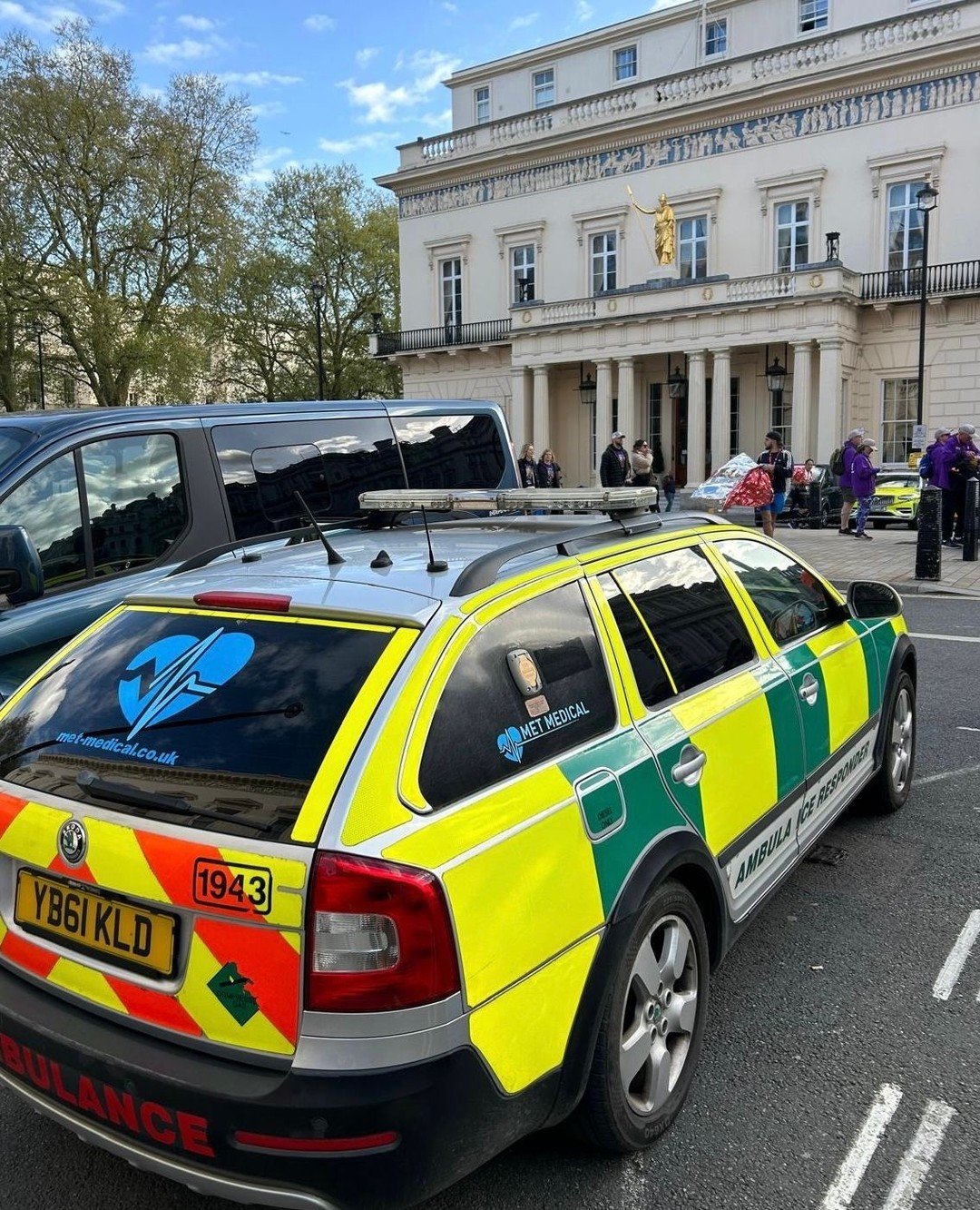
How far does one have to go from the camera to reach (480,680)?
2.36 metres

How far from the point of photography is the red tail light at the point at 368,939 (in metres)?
1.96

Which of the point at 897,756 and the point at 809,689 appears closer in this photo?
the point at 809,689

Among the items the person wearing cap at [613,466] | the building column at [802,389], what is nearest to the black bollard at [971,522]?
the person wearing cap at [613,466]

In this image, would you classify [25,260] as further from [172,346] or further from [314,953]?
[314,953]

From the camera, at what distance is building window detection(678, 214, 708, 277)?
3619cm

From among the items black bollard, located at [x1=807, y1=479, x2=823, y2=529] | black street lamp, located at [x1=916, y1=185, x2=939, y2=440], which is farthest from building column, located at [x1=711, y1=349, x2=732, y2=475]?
black bollard, located at [x1=807, y1=479, x2=823, y2=529]

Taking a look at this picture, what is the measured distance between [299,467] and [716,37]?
3993cm

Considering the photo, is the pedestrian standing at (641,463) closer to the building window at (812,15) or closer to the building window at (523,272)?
the building window at (523,272)

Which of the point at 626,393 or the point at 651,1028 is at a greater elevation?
the point at 626,393

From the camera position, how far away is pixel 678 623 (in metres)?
3.19

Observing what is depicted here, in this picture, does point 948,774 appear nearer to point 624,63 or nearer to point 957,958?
point 957,958

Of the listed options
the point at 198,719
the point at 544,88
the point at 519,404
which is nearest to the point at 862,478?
the point at 198,719

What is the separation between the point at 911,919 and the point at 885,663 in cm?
119

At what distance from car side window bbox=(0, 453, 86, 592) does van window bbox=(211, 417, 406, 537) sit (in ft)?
2.89
